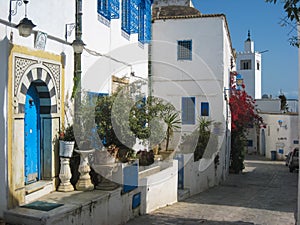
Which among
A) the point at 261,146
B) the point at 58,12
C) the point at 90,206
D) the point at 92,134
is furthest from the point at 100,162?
the point at 261,146

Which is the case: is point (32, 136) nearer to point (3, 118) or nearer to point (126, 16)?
point (3, 118)

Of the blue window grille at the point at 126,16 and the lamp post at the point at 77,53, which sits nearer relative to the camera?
the lamp post at the point at 77,53

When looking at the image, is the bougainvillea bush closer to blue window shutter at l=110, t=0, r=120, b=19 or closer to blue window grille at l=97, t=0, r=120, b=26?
blue window shutter at l=110, t=0, r=120, b=19

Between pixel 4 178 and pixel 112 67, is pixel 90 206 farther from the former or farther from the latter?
pixel 112 67

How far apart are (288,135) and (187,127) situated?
49.2 feet

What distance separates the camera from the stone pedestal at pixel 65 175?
8133 millimetres

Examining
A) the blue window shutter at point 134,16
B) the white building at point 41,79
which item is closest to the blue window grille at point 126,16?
the blue window shutter at point 134,16

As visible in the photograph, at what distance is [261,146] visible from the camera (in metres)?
36.0

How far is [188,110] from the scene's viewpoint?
18.0m

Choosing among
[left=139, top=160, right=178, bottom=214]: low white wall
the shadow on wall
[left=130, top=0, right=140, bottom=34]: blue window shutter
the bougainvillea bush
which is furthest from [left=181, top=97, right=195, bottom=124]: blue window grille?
the shadow on wall

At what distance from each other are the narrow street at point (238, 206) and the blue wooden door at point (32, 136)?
266 centimetres

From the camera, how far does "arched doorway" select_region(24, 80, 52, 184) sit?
307 inches

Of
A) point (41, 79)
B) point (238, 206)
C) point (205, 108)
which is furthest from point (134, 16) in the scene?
point (238, 206)

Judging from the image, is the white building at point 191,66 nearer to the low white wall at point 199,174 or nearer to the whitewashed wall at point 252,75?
the low white wall at point 199,174
